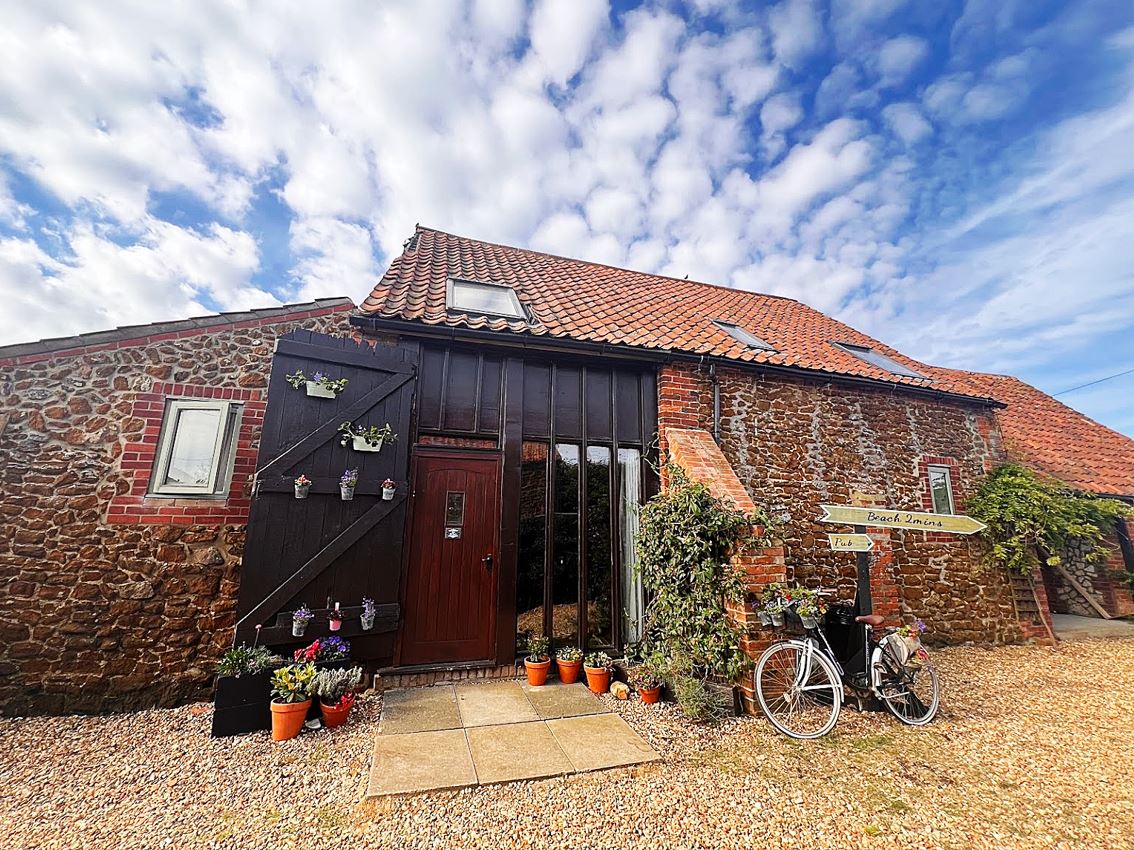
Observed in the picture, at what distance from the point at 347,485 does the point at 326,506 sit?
0.28 m

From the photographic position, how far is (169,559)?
4109mm

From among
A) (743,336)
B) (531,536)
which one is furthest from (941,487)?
(531,536)

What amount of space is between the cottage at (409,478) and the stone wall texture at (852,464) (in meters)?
0.04

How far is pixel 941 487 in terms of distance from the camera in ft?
23.8

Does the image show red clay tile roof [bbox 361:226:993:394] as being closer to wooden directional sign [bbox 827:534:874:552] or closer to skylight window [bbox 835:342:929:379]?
skylight window [bbox 835:342:929:379]

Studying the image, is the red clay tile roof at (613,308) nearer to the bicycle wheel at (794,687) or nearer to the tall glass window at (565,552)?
the tall glass window at (565,552)

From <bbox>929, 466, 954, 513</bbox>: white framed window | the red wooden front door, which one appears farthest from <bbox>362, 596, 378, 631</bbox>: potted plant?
<bbox>929, 466, 954, 513</bbox>: white framed window

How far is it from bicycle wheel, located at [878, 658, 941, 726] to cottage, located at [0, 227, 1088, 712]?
0.55 metres

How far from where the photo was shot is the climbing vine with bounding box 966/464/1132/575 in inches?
267

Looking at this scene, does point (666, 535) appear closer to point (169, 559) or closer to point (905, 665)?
point (905, 665)

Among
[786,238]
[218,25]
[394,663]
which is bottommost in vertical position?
[394,663]

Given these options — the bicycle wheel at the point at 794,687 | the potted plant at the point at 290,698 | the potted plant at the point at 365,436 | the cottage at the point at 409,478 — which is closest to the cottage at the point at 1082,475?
the cottage at the point at 409,478

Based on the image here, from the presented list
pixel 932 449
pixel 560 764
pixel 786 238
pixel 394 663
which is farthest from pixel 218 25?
pixel 932 449

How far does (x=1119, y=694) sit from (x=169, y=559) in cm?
1025
